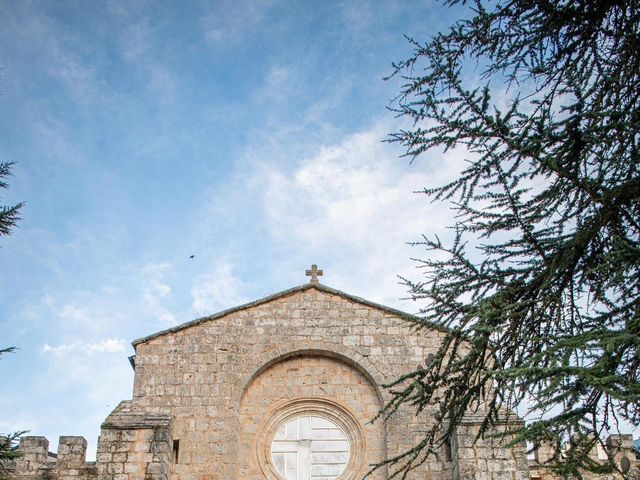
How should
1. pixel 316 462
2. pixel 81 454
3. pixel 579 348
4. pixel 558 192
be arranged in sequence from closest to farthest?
pixel 579 348, pixel 558 192, pixel 81 454, pixel 316 462

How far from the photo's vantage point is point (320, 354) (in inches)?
478

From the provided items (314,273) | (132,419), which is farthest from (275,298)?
(132,419)

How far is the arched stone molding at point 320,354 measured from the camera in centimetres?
1176

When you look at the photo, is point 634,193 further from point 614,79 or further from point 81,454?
point 81,454

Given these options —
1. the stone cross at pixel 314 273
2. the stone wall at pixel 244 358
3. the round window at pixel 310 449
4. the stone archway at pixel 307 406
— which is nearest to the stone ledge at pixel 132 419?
the stone wall at pixel 244 358

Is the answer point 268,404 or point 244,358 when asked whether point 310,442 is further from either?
point 244,358

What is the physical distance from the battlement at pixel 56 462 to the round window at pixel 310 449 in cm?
280

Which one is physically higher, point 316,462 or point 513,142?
point 513,142

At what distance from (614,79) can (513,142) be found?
0.86 m

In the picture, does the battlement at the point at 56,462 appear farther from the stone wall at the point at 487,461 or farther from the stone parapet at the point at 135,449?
the stone wall at the point at 487,461

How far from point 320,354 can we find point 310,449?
151 centimetres

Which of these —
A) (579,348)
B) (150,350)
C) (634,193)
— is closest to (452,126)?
(634,193)

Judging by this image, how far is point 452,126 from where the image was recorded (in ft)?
18.7

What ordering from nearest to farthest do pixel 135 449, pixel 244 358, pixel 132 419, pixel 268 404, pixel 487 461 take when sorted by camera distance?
pixel 487 461 < pixel 135 449 < pixel 132 419 < pixel 268 404 < pixel 244 358
